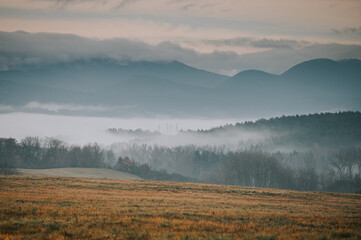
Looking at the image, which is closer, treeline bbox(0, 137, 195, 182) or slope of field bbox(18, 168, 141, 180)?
slope of field bbox(18, 168, 141, 180)

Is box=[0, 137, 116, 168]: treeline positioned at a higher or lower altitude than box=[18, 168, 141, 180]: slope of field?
higher

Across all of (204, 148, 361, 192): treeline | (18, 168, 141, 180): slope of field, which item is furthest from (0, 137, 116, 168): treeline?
(204, 148, 361, 192): treeline

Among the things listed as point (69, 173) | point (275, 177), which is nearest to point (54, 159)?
point (69, 173)

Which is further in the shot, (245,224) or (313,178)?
(313,178)

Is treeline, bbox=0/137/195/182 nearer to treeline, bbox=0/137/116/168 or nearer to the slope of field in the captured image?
treeline, bbox=0/137/116/168

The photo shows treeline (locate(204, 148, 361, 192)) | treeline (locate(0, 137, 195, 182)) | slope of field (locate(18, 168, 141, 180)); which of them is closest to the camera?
slope of field (locate(18, 168, 141, 180))

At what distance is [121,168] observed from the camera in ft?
564

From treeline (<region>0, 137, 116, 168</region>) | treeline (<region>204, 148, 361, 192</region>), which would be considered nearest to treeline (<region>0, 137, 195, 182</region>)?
treeline (<region>0, 137, 116, 168</region>)

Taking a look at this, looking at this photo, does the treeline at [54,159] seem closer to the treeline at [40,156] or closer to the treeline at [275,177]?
the treeline at [40,156]

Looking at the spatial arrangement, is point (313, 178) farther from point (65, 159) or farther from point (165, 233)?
point (165, 233)

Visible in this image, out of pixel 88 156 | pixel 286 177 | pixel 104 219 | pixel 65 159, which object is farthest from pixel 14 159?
pixel 104 219

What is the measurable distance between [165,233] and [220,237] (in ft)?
8.76

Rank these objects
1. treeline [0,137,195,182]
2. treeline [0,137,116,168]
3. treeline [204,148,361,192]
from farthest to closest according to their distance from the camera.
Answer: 1. treeline [0,137,195,182]
2. treeline [0,137,116,168]
3. treeline [204,148,361,192]

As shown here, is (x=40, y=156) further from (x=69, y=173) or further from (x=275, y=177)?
(x=275, y=177)
